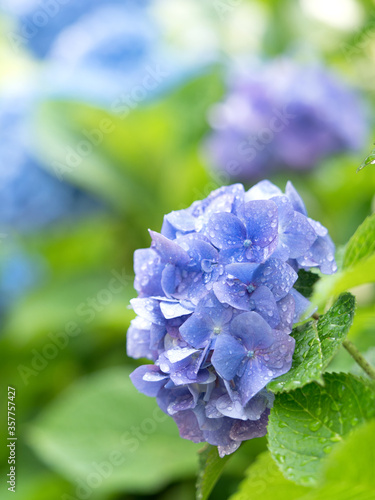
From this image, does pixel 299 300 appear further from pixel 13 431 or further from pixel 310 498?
pixel 13 431

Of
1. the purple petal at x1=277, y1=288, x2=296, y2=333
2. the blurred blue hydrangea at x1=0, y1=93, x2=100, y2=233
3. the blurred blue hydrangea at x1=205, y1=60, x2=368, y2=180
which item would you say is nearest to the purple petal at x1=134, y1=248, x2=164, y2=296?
the purple petal at x1=277, y1=288, x2=296, y2=333

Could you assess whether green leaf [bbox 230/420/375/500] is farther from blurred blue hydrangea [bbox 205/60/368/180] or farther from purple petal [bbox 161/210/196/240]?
blurred blue hydrangea [bbox 205/60/368/180]

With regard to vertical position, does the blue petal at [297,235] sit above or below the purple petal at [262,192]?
below

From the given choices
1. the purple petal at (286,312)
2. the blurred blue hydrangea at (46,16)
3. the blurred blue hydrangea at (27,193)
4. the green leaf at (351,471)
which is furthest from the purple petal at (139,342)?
the blurred blue hydrangea at (46,16)

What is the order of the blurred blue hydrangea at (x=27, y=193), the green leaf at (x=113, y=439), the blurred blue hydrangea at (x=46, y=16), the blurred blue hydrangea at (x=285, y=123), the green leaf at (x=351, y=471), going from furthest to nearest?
the blurred blue hydrangea at (x=46, y=16) < the blurred blue hydrangea at (x=27, y=193) < the blurred blue hydrangea at (x=285, y=123) < the green leaf at (x=113, y=439) < the green leaf at (x=351, y=471)

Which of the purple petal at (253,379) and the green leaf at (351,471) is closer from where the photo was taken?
the green leaf at (351,471)

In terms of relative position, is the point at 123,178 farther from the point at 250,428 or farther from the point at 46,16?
the point at 250,428

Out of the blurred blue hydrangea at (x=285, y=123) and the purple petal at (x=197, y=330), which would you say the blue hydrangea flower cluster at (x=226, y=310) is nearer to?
the purple petal at (x=197, y=330)
